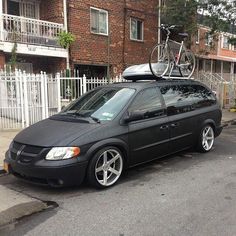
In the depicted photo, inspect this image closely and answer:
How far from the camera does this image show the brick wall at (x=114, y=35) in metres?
15.2

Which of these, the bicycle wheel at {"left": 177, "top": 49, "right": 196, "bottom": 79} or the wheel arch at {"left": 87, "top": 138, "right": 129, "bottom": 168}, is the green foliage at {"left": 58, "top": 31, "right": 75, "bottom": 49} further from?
the wheel arch at {"left": 87, "top": 138, "right": 129, "bottom": 168}

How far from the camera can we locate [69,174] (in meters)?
4.68

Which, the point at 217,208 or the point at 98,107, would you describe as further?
the point at 98,107

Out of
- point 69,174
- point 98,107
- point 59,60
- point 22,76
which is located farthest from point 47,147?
point 59,60

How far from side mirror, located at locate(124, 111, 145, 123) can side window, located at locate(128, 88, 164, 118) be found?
0.06m

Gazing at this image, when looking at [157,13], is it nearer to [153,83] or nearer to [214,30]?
[214,30]

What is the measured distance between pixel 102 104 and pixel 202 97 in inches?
102

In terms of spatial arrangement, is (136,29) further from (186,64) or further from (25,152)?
(25,152)

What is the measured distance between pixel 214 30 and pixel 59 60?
7151mm

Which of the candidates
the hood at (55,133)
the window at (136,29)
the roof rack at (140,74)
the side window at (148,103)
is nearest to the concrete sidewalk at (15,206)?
the hood at (55,133)

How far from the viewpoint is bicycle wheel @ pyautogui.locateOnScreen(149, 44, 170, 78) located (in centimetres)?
710

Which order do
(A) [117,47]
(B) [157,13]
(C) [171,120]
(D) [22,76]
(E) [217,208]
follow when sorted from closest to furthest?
1. (E) [217,208]
2. (C) [171,120]
3. (D) [22,76]
4. (A) [117,47]
5. (B) [157,13]

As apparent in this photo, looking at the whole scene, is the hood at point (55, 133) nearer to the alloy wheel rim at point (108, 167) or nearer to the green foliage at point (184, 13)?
the alloy wheel rim at point (108, 167)

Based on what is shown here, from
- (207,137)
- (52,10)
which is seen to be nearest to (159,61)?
(207,137)
